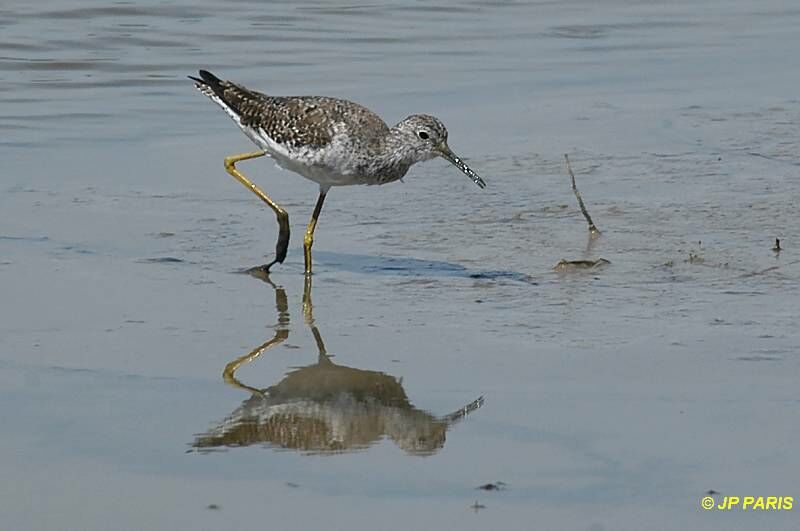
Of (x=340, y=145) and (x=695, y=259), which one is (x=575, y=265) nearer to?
(x=695, y=259)

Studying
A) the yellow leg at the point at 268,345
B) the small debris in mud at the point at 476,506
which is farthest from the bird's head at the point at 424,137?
the small debris in mud at the point at 476,506

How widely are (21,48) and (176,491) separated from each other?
9.25 metres

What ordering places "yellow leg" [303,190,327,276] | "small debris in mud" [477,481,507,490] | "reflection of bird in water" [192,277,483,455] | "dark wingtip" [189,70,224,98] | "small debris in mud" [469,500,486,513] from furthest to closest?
"dark wingtip" [189,70,224,98]
"yellow leg" [303,190,327,276]
"reflection of bird in water" [192,277,483,455]
"small debris in mud" [477,481,507,490]
"small debris in mud" [469,500,486,513]

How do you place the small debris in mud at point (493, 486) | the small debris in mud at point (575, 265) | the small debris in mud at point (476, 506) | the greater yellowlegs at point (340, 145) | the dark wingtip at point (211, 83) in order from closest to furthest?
the small debris in mud at point (476, 506)
the small debris in mud at point (493, 486)
the small debris in mud at point (575, 265)
the greater yellowlegs at point (340, 145)
the dark wingtip at point (211, 83)

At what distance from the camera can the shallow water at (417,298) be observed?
516 cm

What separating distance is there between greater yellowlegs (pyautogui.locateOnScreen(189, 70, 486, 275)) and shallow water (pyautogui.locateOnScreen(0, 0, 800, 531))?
0.34 metres

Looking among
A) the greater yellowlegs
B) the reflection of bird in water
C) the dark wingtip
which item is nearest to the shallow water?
the reflection of bird in water

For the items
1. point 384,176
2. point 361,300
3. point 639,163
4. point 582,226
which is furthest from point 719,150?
point 361,300

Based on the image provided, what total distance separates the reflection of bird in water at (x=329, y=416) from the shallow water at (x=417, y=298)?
2cm

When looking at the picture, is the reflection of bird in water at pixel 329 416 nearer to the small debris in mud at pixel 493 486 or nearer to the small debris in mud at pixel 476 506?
the small debris in mud at pixel 493 486

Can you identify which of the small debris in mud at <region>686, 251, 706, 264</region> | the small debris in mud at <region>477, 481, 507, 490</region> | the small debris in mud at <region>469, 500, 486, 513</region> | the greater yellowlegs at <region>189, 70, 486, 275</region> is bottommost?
the small debris in mud at <region>469, 500, 486, 513</region>

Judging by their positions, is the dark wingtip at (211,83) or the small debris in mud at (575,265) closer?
the small debris in mud at (575,265)

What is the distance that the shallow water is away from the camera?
5.16 meters

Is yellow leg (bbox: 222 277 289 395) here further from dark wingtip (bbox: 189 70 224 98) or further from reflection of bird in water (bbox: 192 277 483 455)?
dark wingtip (bbox: 189 70 224 98)
